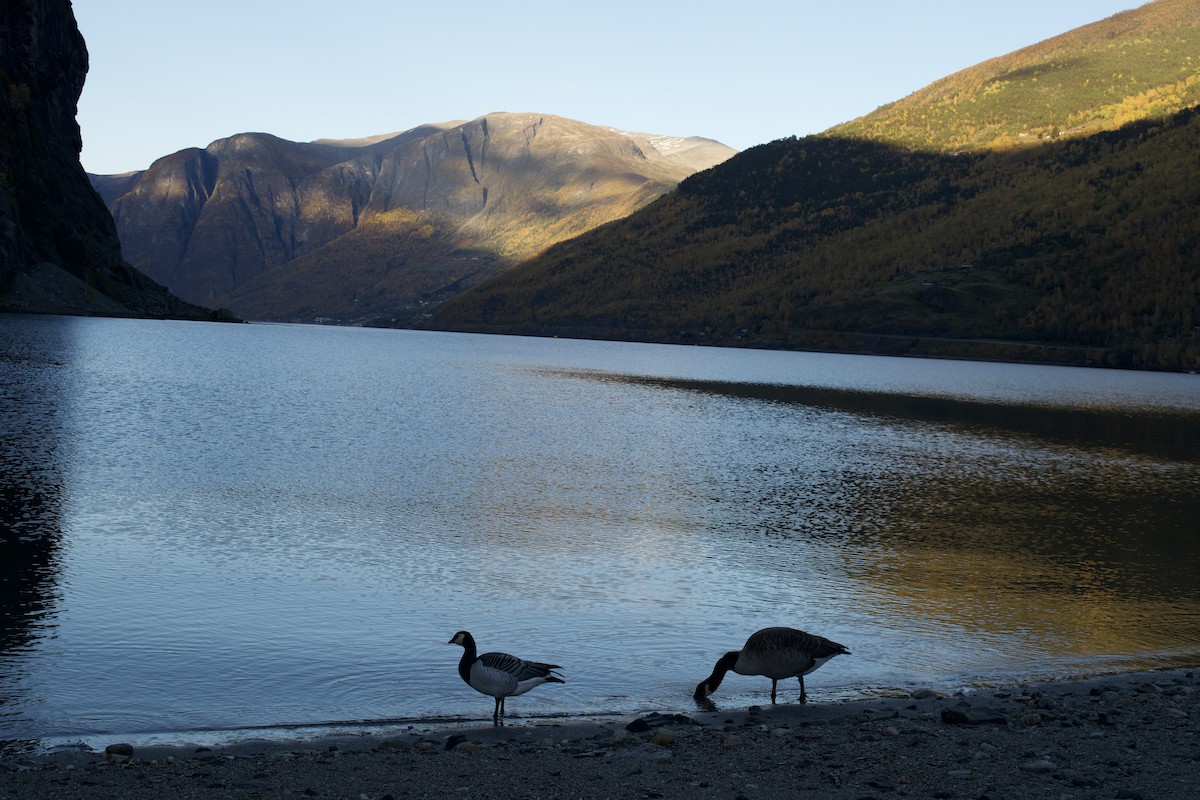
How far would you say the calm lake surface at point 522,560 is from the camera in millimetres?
17234

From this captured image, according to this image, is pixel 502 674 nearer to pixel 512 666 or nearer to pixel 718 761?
pixel 512 666

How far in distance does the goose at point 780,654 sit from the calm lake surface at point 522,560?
0.88 m

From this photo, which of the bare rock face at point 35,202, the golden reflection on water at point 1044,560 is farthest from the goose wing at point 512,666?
the bare rock face at point 35,202

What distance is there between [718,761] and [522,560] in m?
14.1

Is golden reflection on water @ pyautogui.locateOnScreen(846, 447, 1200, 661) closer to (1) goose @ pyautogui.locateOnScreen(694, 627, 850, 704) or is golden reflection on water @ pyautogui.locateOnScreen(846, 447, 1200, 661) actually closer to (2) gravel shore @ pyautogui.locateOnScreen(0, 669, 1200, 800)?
(2) gravel shore @ pyautogui.locateOnScreen(0, 669, 1200, 800)

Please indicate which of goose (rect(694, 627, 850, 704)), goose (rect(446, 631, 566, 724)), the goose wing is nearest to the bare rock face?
goose (rect(446, 631, 566, 724))

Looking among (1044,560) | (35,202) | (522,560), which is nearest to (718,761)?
(522,560)

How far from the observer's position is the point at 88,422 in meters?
51.6

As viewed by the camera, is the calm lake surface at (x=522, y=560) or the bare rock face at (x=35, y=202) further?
the bare rock face at (x=35, y=202)

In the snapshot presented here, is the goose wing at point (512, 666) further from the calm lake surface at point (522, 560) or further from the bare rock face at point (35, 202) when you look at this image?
the bare rock face at point (35, 202)

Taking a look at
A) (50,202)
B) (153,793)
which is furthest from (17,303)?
(153,793)

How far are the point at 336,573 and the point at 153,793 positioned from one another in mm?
12983

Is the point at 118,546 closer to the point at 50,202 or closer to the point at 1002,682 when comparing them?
the point at 1002,682

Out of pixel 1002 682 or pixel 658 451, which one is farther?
pixel 658 451
